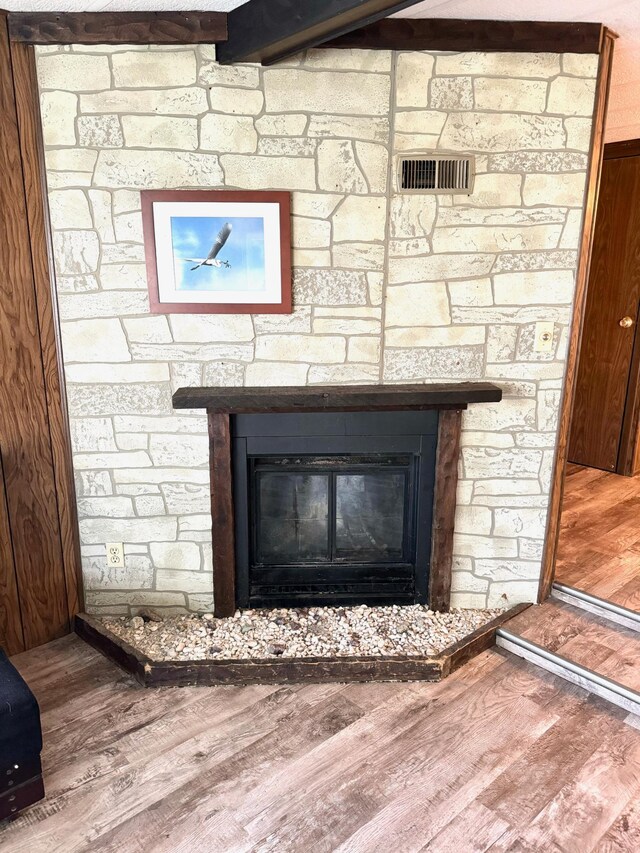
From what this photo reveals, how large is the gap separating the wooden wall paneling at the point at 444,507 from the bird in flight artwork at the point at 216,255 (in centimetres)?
113

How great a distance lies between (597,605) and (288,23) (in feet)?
8.89

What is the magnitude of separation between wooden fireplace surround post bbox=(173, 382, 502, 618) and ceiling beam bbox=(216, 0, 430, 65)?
125cm

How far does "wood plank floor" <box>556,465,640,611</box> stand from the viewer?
299 centimetres

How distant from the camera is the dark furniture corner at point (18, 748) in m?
1.75

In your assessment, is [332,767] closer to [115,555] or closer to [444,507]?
[444,507]

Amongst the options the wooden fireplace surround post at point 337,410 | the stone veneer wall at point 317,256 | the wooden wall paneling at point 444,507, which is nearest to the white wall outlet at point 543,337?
the stone veneer wall at point 317,256

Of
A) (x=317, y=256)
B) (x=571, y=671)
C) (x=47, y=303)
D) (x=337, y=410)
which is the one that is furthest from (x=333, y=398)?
(x=571, y=671)

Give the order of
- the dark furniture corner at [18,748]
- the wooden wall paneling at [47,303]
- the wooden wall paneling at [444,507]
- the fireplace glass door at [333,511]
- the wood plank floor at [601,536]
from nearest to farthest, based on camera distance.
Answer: the dark furniture corner at [18,748] → the wooden wall paneling at [47,303] → the wooden wall paneling at [444,507] → the fireplace glass door at [333,511] → the wood plank floor at [601,536]

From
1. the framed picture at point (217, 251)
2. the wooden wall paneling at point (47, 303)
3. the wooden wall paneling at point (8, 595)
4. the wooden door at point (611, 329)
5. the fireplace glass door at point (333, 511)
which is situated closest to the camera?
the wooden wall paneling at point (47, 303)

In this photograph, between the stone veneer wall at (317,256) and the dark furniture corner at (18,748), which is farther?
the stone veneer wall at (317,256)

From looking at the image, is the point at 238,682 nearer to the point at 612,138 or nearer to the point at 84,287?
the point at 84,287

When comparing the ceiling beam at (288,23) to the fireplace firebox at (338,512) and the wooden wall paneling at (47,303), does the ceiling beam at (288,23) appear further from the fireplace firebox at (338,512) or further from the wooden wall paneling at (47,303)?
the fireplace firebox at (338,512)

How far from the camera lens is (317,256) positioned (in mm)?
2436

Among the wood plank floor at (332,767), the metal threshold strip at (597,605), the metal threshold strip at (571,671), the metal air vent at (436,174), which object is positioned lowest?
the wood plank floor at (332,767)
